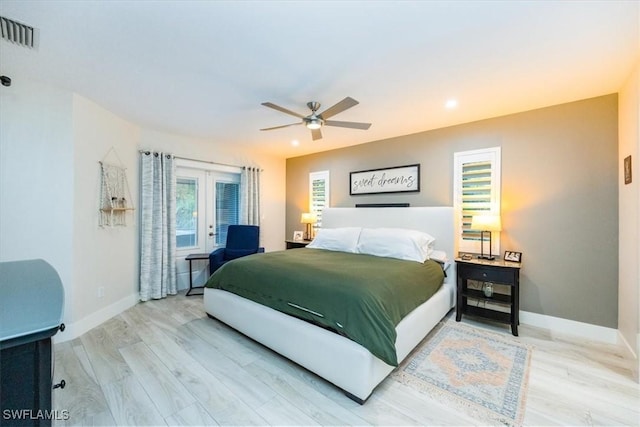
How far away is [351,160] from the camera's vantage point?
4.81m

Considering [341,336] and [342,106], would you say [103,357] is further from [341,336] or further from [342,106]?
[342,106]

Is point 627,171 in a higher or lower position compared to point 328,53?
lower

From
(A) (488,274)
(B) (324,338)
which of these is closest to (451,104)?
(A) (488,274)

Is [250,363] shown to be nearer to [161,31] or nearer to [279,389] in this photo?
[279,389]

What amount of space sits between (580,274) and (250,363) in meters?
3.50

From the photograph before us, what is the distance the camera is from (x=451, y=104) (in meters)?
2.94

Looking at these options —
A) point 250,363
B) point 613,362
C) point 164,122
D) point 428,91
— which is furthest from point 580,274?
point 164,122

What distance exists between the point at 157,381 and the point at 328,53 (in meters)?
2.86

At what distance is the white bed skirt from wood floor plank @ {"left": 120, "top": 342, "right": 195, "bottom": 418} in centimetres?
73

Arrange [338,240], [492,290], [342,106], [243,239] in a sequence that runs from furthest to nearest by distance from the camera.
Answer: [243,239]
[338,240]
[492,290]
[342,106]

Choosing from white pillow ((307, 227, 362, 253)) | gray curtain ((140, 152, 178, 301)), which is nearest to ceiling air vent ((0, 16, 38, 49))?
gray curtain ((140, 152, 178, 301))

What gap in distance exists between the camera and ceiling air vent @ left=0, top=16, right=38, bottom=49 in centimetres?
171

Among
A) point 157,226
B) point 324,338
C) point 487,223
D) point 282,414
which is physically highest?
point 487,223

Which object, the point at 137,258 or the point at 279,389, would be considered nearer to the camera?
the point at 279,389
